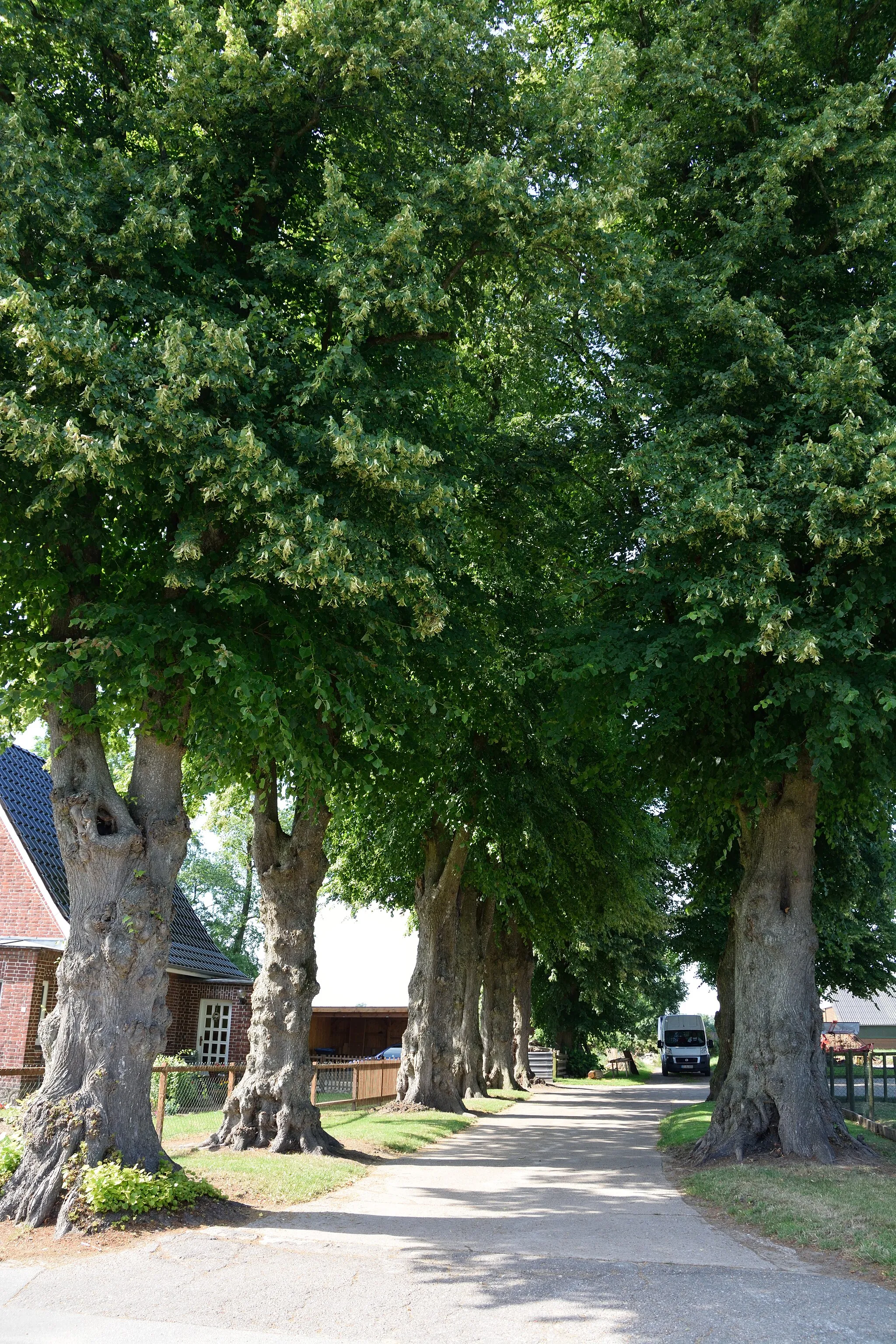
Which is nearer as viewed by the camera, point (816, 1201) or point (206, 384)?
point (206, 384)

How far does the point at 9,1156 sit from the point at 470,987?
19583mm

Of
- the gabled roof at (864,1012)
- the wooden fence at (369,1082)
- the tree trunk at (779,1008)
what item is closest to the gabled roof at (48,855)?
the wooden fence at (369,1082)

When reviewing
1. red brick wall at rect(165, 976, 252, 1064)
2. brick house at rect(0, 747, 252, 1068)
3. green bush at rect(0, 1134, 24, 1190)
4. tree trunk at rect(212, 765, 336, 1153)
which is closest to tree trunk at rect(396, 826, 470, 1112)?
red brick wall at rect(165, 976, 252, 1064)

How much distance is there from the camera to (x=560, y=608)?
16078 millimetres

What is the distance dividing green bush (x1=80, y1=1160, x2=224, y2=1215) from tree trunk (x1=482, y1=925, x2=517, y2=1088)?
2424cm

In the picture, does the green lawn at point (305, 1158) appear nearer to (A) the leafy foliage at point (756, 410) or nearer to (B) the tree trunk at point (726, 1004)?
(B) the tree trunk at point (726, 1004)

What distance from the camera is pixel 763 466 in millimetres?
12430

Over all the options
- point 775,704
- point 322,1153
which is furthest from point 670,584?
point 322,1153

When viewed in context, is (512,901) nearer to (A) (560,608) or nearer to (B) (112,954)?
(A) (560,608)

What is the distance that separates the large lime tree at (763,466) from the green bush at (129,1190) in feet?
23.7

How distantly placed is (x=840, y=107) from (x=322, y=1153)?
48.8 feet

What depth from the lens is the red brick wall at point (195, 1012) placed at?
2550 centimetres

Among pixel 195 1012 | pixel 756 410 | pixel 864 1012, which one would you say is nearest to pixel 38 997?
pixel 195 1012

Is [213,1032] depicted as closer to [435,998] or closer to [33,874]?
[435,998]
